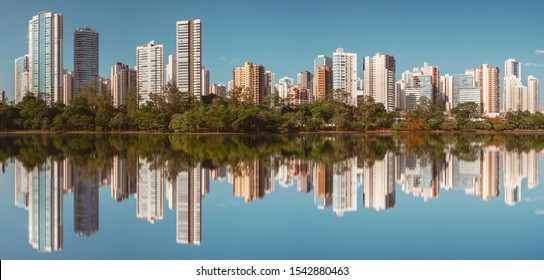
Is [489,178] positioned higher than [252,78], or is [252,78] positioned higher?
[252,78]

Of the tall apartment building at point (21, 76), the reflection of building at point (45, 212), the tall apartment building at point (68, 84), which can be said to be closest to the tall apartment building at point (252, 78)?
the tall apartment building at point (68, 84)

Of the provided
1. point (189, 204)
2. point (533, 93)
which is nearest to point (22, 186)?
point (189, 204)

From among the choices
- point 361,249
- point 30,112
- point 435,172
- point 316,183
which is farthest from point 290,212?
point 30,112

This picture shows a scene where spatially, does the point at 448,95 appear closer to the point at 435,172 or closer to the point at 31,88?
the point at 31,88

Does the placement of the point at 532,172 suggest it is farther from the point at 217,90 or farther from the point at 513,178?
the point at 217,90

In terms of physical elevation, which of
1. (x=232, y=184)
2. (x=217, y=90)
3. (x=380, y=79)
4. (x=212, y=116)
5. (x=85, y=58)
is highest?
(x=85, y=58)

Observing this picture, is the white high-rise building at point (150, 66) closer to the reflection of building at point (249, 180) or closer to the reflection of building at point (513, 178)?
the reflection of building at point (249, 180)
